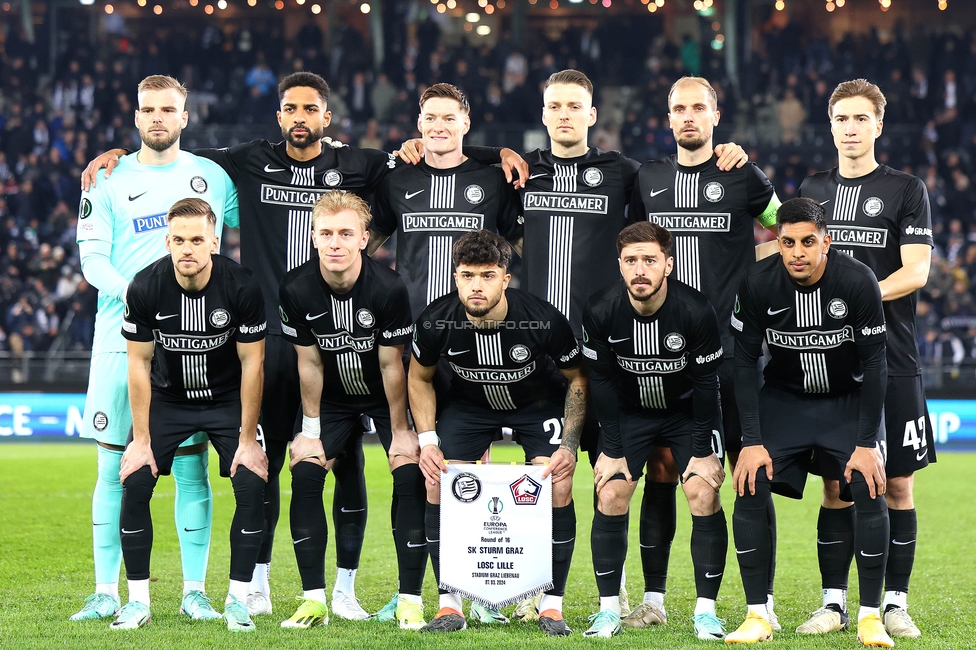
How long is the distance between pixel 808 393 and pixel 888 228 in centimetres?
91

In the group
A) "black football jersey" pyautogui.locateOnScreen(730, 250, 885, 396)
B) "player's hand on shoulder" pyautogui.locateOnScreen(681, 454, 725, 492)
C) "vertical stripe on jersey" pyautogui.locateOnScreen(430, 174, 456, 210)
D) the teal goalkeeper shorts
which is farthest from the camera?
"vertical stripe on jersey" pyautogui.locateOnScreen(430, 174, 456, 210)

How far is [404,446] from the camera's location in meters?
5.23

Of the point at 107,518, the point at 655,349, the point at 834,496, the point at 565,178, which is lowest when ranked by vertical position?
the point at 107,518

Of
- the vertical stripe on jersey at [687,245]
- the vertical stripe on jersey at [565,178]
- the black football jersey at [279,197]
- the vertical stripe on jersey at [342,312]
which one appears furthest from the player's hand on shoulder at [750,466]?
the black football jersey at [279,197]

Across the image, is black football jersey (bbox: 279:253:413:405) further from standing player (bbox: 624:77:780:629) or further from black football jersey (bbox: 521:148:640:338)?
standing player (bbox: 624:77:780:629)

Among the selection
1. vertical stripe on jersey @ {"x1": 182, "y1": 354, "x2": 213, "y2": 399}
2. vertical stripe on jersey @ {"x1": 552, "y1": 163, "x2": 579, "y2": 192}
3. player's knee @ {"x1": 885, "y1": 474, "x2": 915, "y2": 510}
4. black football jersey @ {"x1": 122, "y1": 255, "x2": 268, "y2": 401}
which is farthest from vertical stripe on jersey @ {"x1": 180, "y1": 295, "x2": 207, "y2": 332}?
player's knee @ {"x1": 885, "y1": 474, "x2": 915, "y2": 510}

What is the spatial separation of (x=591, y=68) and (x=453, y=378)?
1771cm

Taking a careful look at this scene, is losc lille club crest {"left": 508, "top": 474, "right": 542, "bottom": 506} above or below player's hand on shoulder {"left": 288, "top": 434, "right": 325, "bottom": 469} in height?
below

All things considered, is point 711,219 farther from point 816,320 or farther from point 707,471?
point 707,471

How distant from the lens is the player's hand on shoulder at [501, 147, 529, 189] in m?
5.68

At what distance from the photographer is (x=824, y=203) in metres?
5.38

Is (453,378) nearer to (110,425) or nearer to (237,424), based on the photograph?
(237,424)

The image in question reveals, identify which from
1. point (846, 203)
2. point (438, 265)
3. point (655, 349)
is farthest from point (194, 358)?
point (846, 203)

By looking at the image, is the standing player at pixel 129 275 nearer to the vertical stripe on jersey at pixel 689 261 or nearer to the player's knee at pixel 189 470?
the player's knee at pixel 189 470
